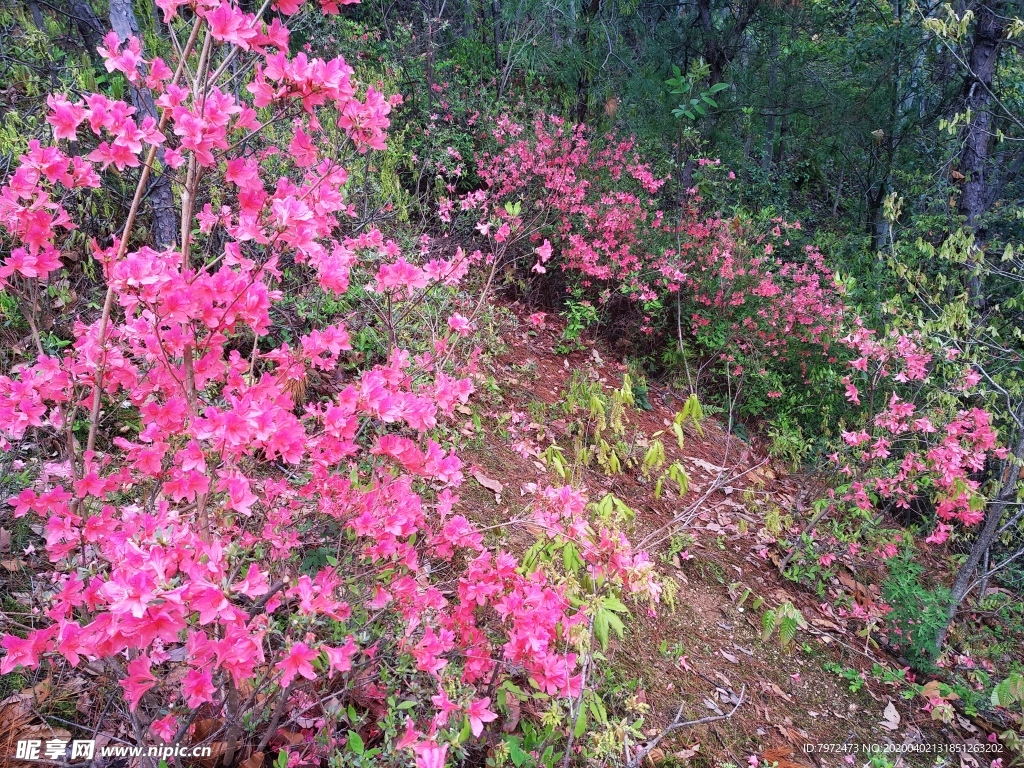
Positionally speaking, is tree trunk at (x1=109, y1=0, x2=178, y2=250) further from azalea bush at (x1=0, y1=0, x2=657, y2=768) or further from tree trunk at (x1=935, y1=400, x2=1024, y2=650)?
tree trunk at (x1=935, y1=400, x2=1024, y2=650)

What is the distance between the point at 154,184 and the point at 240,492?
2673 mm

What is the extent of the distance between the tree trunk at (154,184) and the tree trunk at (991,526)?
4.91 m

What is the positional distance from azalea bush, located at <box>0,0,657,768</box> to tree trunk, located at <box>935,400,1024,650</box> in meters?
2.71

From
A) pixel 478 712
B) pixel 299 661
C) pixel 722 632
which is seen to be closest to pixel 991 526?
pixel 722 632

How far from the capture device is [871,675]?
3.34m

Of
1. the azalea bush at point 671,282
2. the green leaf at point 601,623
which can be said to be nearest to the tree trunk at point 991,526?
the azalea bush at point 671,282

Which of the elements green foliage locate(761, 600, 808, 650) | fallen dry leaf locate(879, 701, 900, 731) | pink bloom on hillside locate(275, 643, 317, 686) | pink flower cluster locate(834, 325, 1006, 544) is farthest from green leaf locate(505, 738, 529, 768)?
pink flower cluster locate(834, 325, 1006, 544)

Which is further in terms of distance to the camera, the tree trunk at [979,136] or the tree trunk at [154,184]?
the tree trunk at [979,136]

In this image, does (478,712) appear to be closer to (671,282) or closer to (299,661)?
(299,661)

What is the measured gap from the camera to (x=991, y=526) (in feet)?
11.5

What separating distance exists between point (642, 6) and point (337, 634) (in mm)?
10079

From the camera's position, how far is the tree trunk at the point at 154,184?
10.7 feet

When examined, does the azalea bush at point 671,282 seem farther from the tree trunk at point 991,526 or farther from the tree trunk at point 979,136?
the tree trunk at point 991,526

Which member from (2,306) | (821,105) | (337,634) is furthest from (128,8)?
(821,105)
